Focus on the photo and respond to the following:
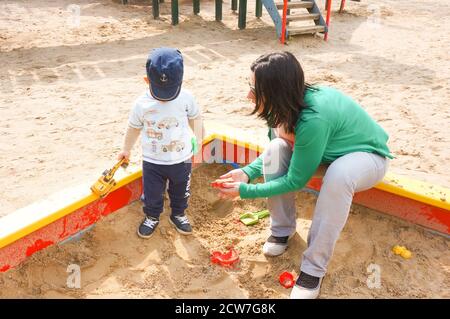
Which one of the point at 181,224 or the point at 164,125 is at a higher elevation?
the point at 164,125

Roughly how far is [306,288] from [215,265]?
1.61 feet

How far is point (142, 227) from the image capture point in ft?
8.70

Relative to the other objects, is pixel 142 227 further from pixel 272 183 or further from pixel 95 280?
pixel 272 183

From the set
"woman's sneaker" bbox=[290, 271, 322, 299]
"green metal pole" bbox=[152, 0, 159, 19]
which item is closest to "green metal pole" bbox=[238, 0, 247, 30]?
"green metal pole" bbox=[152, 0, 159, 19]

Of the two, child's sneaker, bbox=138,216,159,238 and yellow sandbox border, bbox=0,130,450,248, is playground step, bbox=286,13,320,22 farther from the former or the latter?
child's sneaker, bbox=138,216,159,238

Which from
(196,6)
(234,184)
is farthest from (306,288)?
(196,6)

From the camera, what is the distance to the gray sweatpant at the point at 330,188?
209 centimetres

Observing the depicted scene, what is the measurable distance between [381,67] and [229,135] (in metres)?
3.35

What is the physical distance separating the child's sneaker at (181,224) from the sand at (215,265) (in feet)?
0.10

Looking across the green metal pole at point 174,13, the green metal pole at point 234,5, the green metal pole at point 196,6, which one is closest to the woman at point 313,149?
the green metal pole at point 174,13

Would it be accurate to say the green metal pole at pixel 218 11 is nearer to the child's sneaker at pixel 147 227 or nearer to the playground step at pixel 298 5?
the playground step at pixel 298 5

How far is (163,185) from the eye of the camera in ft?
8.66

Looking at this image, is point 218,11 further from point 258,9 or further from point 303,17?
point 303,17

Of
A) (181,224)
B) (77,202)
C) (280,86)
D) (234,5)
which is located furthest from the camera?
(234,5)
